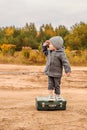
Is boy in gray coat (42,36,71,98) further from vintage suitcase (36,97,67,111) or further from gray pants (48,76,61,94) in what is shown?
vintage suitcase (36,97,67,111)

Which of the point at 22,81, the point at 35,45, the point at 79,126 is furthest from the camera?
the point at 35,45

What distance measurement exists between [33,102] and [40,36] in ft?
85.3

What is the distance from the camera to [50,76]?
360 inches

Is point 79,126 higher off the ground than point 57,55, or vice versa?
point 57,55

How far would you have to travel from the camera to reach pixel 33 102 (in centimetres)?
1005

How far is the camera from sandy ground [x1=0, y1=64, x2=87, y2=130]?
7.41 metres

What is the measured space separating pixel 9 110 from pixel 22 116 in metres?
0.76

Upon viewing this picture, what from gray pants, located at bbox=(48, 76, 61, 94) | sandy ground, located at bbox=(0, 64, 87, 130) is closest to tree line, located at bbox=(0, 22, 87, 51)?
sandy ground, located at bbox=(0, 64, 87, 130)

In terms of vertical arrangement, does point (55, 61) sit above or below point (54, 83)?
above

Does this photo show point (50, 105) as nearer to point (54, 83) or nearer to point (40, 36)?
point (54, 83)

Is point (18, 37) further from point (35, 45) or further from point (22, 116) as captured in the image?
point (22, 116)

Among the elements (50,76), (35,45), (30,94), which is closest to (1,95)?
(30,94)

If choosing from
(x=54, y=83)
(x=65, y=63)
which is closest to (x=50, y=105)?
(x=54, y=83)

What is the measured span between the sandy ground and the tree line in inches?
392
